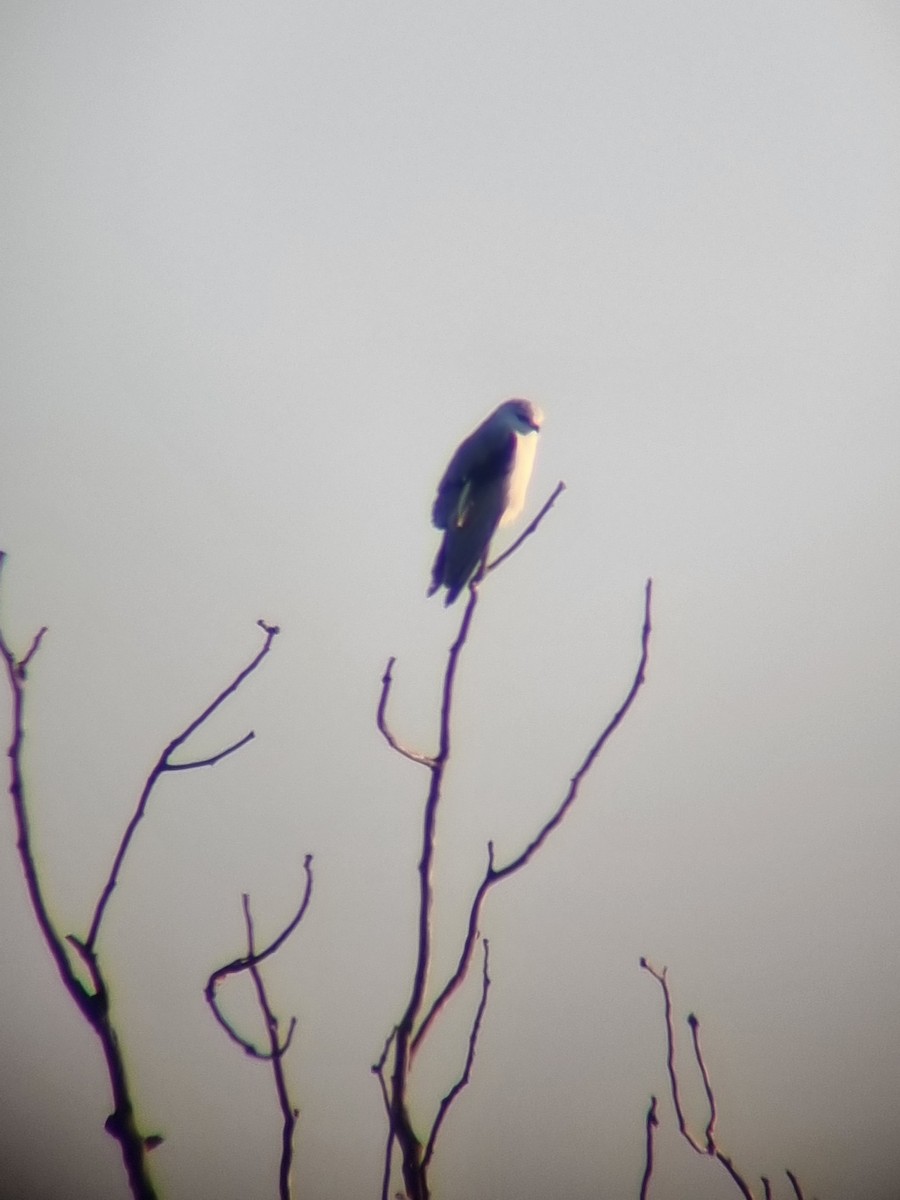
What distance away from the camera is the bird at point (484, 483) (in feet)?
10.8

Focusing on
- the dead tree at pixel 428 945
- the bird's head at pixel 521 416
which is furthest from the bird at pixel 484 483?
the dead tree at pixel 428 945

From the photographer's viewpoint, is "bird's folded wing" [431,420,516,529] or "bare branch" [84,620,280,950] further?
Answer: "bird's folded wing" [431,420,516,529]

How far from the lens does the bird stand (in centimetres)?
329

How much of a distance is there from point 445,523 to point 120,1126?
8.37 feet

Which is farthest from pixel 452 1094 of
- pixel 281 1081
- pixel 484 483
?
pixel 484 483

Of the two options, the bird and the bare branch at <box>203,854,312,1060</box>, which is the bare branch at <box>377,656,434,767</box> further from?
the bird

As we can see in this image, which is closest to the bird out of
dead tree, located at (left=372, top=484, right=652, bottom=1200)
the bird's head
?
the bird's head

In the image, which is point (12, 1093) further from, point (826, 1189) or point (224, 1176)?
point (826, 1189)

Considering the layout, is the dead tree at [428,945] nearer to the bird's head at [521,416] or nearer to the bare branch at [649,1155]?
the bare branch at [649,1155]

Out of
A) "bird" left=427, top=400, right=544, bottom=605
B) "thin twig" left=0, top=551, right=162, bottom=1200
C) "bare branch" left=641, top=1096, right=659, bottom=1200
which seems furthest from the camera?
"bird" left=427, top=400, right=544, bottom=605

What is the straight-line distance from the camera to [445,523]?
3.37 m

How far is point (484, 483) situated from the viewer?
349 cm

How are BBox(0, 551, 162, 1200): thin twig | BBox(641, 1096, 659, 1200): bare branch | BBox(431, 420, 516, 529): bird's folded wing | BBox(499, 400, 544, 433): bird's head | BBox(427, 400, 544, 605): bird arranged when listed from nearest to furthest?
BBox(0, 551, 162, 1200): thin twig < BBox(641, 1096, 659, 1200): bare branch < BBox(427, 400, 544, 605): bird < BBox(431, 420, 516, 529): bird's folded wing < BBox(499, 400, 544, 433): bird's head

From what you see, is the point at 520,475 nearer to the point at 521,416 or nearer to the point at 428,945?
the point at 521,416
